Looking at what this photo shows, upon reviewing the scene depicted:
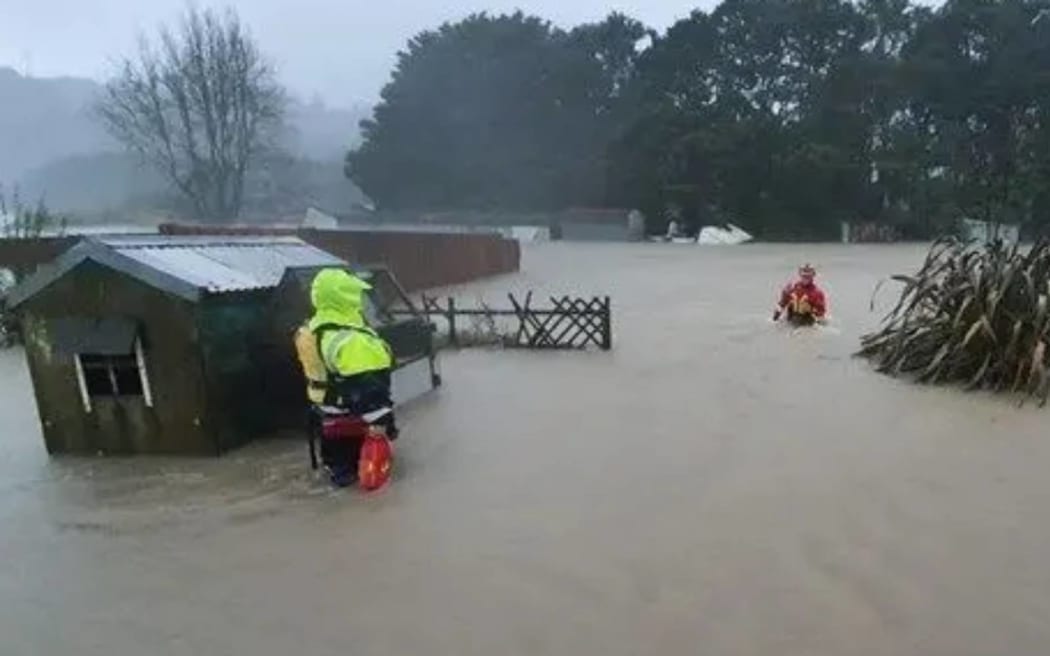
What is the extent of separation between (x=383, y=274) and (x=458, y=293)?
13.2 metres

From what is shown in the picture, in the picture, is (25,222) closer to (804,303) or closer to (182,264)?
(182,264)

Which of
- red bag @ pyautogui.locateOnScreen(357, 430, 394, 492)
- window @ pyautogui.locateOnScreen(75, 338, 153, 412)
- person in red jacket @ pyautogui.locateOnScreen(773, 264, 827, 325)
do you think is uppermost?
window @ pyautogui.locateOnScreen(75, 338, 153, 412)

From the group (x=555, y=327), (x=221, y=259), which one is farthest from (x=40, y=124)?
(x=221, y=259)

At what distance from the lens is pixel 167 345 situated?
7.46 meters

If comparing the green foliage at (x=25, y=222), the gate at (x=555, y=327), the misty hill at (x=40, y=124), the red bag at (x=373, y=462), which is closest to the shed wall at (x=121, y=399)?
the red bag at (x=373, y=462)

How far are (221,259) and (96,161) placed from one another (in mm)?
86359

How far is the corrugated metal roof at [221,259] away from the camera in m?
7.60

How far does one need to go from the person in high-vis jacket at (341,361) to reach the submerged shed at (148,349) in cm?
113

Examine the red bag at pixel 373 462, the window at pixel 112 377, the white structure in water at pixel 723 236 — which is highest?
the window at pixel 112 377

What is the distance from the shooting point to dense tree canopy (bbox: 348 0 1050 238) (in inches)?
1857

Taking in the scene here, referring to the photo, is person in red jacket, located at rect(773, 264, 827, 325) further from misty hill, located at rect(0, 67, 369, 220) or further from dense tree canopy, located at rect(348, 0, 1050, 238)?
dense tree canopy, located at rect(348, 0, 1050, 238)

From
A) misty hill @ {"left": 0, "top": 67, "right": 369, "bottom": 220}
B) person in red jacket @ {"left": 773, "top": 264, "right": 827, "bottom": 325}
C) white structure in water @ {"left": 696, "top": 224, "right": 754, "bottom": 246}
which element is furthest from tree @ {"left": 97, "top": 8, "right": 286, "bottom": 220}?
person in red jacket @ {"left": 773, "top": 264, "right": 827, "bottom": 325}

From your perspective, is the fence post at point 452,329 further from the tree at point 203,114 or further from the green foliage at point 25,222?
the tree at point 203,114

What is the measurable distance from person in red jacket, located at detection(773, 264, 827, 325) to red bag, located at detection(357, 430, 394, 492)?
31.0ft
